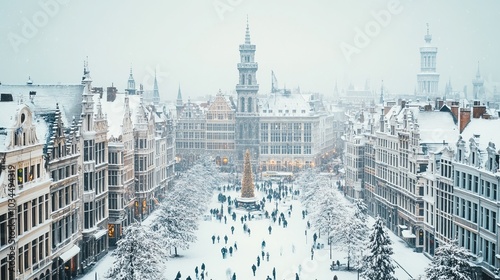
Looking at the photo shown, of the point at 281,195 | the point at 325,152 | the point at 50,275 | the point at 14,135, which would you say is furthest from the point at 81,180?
the point at 325,152

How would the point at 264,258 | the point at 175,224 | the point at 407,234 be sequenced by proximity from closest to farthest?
1. the point at 175,224
2. the point at 264,258
3. the point at 407,234

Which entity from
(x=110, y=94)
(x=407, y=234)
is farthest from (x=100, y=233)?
(x=407, y=234)

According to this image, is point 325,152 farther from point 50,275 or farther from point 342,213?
point 50,275

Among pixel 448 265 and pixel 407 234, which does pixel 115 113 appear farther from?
pixel 448 265

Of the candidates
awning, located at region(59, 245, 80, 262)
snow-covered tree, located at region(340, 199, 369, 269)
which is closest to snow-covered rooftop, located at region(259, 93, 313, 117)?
snow-covered tree, located at region(340, 199, 369, 269)

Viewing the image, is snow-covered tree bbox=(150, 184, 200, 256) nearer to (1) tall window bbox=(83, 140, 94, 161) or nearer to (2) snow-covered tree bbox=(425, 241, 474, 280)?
(1) tall window bbox=(83, 140, 94, 161)

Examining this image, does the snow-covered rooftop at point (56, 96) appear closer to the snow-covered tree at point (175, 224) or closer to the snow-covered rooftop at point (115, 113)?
the snow-covered rooftop at point (115, 113)
